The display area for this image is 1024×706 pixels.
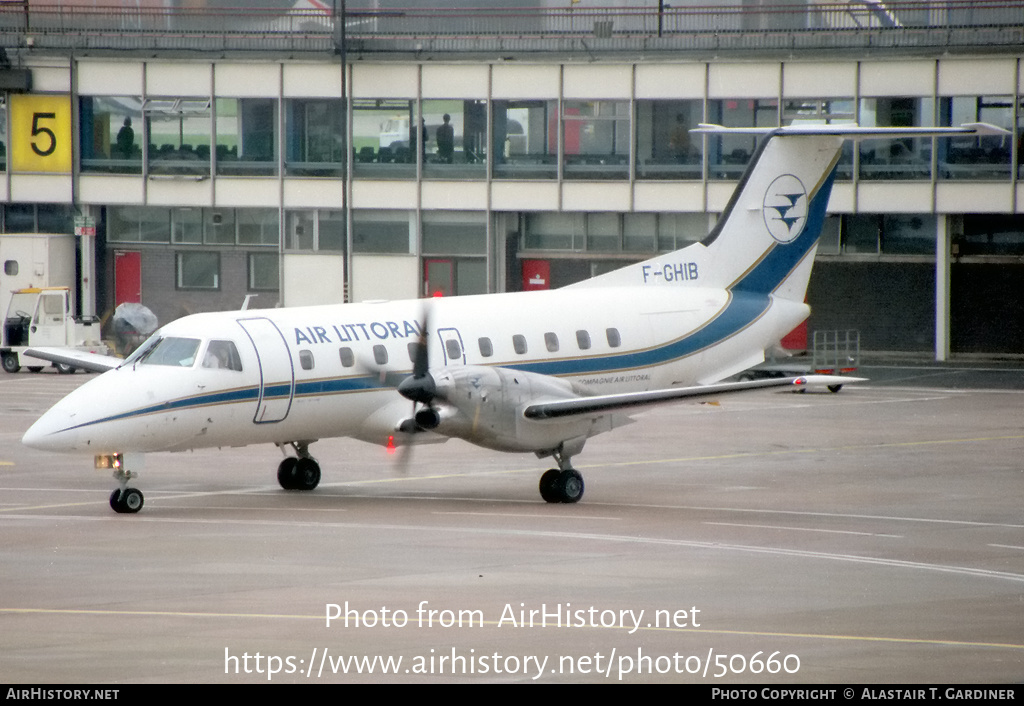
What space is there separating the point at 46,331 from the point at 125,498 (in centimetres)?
2698

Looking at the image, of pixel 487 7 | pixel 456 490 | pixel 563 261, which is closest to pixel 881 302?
pixel 563 261

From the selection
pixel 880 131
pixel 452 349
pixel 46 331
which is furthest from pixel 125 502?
pixel 46 331

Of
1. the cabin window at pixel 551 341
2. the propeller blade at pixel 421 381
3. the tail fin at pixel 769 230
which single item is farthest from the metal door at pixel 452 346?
the tail fin at pixel 769 230

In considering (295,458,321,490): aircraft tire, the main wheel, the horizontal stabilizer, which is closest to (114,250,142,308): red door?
the main wheel

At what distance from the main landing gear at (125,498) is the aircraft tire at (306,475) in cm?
309

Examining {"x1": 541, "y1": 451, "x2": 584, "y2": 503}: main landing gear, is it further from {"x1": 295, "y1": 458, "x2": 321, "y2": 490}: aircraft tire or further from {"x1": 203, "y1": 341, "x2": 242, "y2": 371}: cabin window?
{"x1": 203, "y1": 341, "x2": 242, "y2": 371}: cabin window

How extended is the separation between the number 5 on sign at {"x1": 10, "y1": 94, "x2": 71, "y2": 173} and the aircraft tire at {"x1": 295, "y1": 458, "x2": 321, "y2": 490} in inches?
1394

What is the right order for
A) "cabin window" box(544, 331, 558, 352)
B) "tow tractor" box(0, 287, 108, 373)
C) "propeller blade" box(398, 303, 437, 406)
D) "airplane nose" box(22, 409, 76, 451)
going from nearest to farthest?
"airplane nose" box(22, 409, 76, 451), "propeller blade" box(398, 303, 437, 406), "cabin window" box(544, 331, 558, 352), "tow tractor" box(0, 287, 108, 373)

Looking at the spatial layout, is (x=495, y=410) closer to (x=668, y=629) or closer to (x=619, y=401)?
(x=619, y=401)

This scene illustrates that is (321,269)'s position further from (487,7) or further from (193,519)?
(193,519)

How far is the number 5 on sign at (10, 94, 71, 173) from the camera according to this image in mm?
55125

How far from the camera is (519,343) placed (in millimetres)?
23609

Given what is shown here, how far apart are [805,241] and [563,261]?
2671 centimetres

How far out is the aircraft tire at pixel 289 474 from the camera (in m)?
23.4
